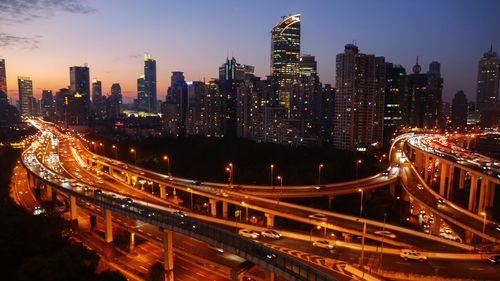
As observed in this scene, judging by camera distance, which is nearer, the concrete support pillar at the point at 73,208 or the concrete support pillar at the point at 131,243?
the concrete support pillar at the point at 131,243

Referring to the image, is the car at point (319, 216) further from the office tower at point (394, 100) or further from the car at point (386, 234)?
the office tower at point (394, 100)

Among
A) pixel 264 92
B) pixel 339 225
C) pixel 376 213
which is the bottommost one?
pixel 376 213

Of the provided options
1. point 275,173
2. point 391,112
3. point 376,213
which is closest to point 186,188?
point 275,173

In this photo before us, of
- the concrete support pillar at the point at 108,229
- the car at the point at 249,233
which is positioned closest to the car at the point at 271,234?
the car at the point at 249,233

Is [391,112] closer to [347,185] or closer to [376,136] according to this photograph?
[376,136]

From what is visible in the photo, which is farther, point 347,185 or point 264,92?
point 264,92

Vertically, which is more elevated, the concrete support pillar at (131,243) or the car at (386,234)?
the car at (386,234)

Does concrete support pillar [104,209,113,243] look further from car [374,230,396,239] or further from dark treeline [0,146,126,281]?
car [374,230,396,239]
